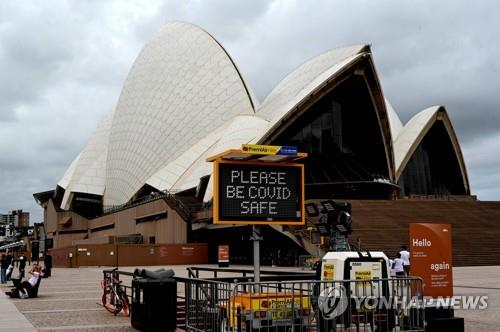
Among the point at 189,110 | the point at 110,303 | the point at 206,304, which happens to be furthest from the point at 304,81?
the point at 206,304

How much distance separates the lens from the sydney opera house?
138ft

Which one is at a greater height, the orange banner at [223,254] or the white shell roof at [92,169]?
the white shell roof at [92,169]

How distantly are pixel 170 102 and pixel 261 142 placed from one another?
12.2 m

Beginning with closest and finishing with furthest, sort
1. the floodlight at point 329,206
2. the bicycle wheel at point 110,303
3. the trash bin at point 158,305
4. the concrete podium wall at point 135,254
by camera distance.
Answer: the trash bin at point 158,305, the floodlight at point 329,206, the bicycle wheel at point 110,303, the concrete podium wall at point 135,254

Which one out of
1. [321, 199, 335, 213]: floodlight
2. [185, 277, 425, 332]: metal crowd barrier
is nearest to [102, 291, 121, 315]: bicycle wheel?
[185, 277, 425, 332]: metal crowd barrier

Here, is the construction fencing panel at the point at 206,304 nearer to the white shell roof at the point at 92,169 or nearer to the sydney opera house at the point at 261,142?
the sydney opera house at the point at 261,142

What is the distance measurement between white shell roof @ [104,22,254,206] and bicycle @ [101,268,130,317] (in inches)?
1500

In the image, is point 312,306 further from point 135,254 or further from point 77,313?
point 135,254

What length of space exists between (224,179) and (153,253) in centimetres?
3030

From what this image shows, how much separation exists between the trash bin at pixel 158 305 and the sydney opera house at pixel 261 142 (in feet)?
78.5

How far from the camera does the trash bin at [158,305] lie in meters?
9.23

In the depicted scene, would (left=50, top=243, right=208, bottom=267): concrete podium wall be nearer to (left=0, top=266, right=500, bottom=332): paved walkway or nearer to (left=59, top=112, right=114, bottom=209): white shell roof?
(left=0, top=266, right=500, bottom=332): paved walkway

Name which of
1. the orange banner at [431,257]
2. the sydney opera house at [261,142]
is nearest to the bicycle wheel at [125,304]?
the orange banner at [431,257]

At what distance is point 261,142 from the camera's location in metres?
44.2
